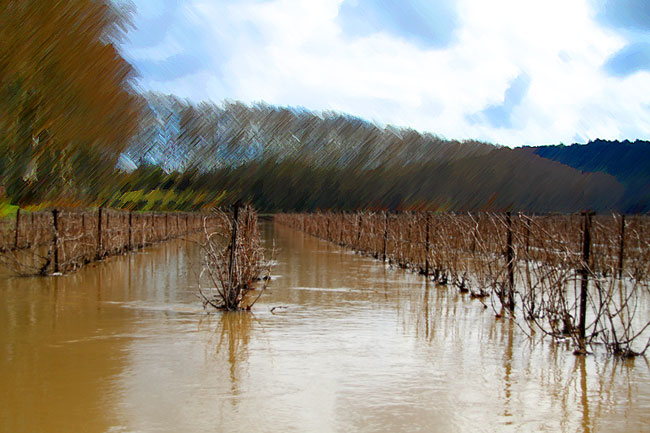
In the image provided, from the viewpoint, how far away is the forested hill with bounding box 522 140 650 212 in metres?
72.4

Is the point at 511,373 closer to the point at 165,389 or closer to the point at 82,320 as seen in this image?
the point at 165,389

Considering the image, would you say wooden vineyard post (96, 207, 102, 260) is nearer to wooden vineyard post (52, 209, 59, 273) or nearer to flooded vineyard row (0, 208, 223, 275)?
flooded vineyard row (0, 208, 223, 275)

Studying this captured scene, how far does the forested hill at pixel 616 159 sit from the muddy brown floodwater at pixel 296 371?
69.2 metres

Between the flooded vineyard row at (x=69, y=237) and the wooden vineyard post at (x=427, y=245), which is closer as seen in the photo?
the flooded vineyard row at (x=69, y=237)

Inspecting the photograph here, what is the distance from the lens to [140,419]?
4.49m

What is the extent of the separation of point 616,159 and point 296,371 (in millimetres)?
79091

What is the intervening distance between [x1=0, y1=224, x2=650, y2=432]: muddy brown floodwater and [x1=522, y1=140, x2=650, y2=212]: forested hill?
6924cm

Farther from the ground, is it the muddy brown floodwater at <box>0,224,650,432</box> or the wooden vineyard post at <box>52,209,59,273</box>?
the wooden vineyard post at <box>52,209,59,273</box>

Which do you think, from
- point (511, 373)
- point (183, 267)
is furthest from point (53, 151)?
point (511, 373)

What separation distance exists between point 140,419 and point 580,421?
9.46ft

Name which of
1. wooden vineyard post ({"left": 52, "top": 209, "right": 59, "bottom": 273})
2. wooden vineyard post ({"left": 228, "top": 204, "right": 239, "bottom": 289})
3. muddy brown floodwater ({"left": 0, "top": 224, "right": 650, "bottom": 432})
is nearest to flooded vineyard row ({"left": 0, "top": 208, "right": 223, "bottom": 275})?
wooden vineyard post ({"left": 52, "top": 209, "right": 59, "bottom": 273})

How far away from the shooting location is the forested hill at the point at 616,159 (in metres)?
72.4

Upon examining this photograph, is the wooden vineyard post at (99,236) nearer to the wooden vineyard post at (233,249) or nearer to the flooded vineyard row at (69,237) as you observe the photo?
the flooded vineyard row at (69,237)

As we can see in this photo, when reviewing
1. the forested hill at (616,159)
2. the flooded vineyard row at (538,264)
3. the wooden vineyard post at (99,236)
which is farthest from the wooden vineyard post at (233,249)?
the forested hill at (616,159)
